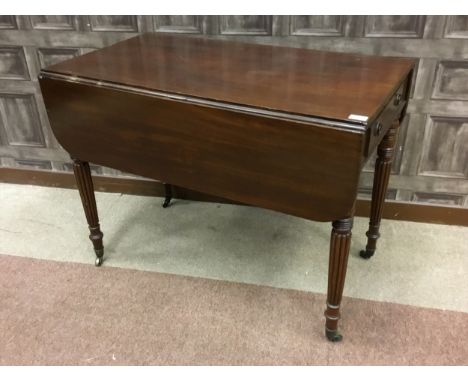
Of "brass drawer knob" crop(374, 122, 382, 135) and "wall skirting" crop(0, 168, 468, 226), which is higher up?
"brass drawer knob" crop(374, 122, 382, 135)

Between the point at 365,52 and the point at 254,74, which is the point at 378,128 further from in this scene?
the point at 365,52

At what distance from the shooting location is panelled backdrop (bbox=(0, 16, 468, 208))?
1.66 meters

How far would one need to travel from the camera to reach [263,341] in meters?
1.47

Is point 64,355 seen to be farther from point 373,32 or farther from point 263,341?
point 373,32

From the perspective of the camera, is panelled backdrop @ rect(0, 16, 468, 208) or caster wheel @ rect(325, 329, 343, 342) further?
panelled backdrop @ rect(0, 16, 468, 208)

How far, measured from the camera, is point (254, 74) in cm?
137

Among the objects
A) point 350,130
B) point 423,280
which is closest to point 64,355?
point 350,130

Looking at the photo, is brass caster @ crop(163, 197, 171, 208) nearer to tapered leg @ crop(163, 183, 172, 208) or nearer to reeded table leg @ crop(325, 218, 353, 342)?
tapered leg @ crop(163, 183, 172, 208)

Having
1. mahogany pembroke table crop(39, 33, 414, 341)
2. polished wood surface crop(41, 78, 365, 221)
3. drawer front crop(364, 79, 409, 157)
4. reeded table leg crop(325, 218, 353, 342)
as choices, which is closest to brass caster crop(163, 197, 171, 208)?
mahogany pembroke table crop(39, 33, 414, 341)

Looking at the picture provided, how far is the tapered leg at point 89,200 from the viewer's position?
1634 mm

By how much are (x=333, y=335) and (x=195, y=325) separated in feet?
1.46

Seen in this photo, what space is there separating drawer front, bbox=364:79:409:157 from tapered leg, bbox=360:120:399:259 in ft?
0.27

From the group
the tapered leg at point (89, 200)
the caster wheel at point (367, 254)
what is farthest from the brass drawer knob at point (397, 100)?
the tapered leg at point (89, 200)

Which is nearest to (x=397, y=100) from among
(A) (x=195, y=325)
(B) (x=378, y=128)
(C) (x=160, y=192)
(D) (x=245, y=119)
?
→ (B) (x=378, y=128)
